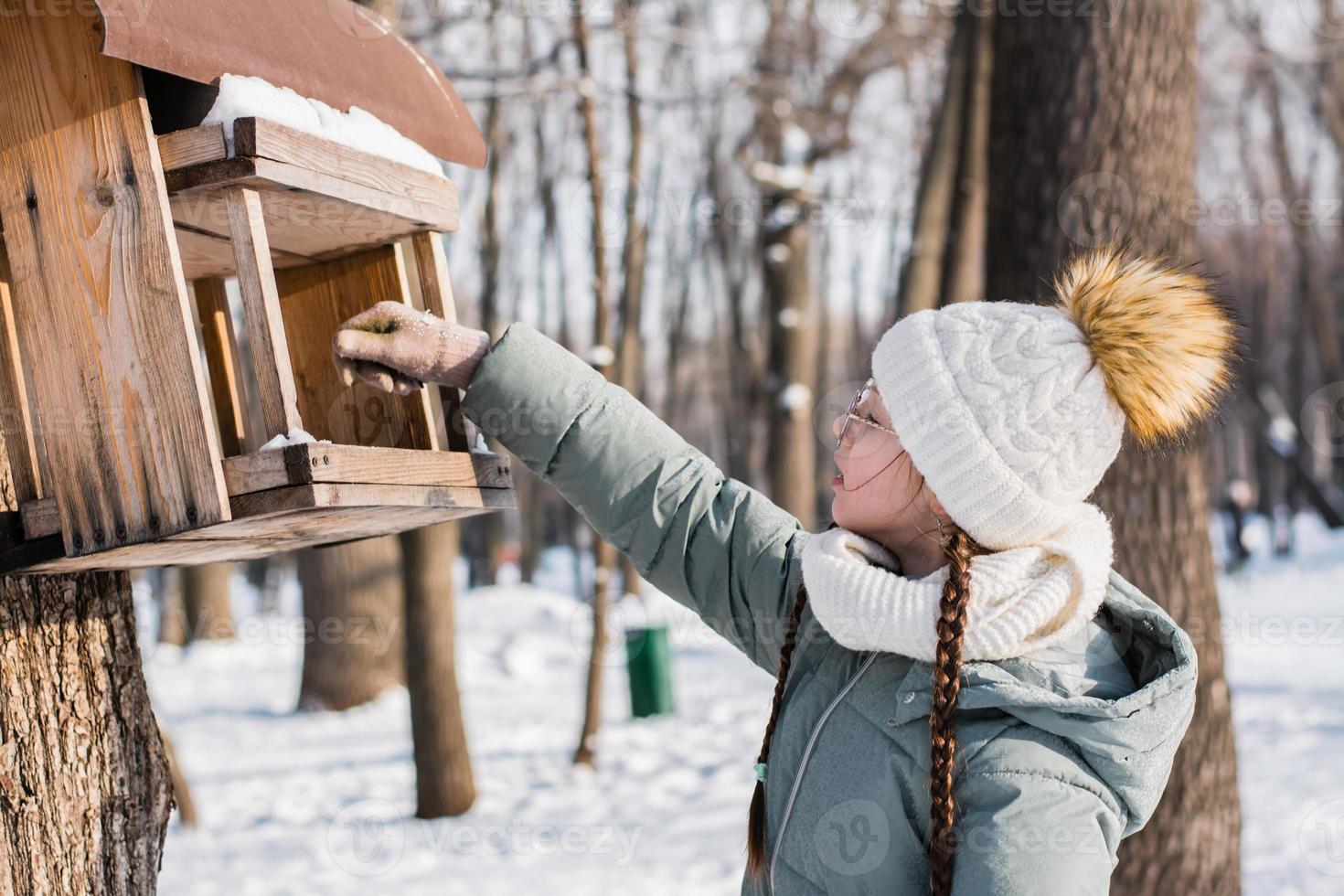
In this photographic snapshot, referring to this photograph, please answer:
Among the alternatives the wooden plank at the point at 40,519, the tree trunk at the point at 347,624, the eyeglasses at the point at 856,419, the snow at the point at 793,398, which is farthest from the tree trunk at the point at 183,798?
the snow at the point at 793,398

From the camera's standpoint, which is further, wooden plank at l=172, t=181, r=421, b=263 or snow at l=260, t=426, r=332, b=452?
wooden plank at l=172, t=181, r=421, b=263

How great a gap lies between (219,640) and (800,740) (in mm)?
12656

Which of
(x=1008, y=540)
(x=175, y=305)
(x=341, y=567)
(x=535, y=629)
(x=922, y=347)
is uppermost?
(x=175, y=305)

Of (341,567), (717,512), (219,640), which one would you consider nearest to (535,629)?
(341,567)

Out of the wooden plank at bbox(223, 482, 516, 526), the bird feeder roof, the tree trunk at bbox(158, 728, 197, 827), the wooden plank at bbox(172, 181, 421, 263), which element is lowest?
the tree trunk at bbox(158, 728, 197, 827)

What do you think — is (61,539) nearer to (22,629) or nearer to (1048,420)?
(22,629)

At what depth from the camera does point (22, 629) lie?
6.48ft

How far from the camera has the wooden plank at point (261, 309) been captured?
181 centimetres

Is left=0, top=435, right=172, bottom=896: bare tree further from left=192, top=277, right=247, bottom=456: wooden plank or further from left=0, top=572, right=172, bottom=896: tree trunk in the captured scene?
left=192, top=277, right=247, bottom=456: wooden plank

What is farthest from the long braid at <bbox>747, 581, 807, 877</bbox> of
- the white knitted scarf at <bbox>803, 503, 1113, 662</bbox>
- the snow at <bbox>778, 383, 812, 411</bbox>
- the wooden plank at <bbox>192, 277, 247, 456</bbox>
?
the snow at <bbox>778, 383, 812, 411</bbox>

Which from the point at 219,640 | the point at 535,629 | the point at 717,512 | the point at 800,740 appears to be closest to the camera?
the point at 800,740

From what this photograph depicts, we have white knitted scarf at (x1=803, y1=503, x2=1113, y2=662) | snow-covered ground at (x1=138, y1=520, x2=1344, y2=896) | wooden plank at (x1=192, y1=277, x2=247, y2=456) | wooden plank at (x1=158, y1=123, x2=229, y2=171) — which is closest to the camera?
white knitted scarf at (x1=803, y1=503, x2=1113, y2=662)

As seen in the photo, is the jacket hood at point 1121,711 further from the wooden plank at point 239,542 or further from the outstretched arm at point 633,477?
the wooden plank at point 239,542

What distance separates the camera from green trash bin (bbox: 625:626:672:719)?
315 inches
